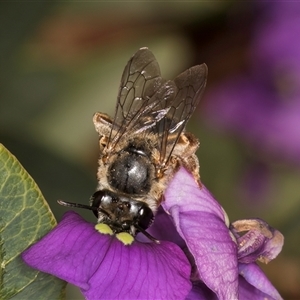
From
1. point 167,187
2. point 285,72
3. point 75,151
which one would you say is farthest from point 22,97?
point 167,187

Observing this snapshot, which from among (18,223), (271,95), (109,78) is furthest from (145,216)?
(271,95)

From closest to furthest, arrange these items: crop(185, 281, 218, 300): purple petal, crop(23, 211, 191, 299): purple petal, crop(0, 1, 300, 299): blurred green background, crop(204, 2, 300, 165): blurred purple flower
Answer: crop(23, 211, 191, 299): purple petal < crop(185, 281, 218, 300): purple petal < crop(0, 1, 300, 299): blurred green background < crop(204, 2, 300, 165): blurred purple flower

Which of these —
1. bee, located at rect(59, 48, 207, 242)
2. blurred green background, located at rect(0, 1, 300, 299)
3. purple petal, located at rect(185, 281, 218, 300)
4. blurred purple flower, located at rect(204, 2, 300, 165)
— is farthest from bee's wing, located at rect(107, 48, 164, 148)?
blurred purple flower, located at rect(204, 2, 300, 165)

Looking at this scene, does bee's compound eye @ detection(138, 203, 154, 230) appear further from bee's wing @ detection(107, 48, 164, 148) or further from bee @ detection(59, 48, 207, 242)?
bee's wing @ detection(107, 48, 164, 148)

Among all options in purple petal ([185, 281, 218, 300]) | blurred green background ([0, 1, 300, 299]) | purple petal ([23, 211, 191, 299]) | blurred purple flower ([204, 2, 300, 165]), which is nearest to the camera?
purple petal ([23, 211, 191, 299])

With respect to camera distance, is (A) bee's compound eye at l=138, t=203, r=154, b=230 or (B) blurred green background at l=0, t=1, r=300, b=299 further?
(B) blurred green background at l=0, t=1, r=300, b=299

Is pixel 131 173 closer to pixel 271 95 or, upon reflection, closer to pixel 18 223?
pixel 18 223

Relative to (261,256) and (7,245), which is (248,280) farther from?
(7,245)

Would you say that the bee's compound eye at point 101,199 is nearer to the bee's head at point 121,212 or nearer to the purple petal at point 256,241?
the bee's head at point 121,212
